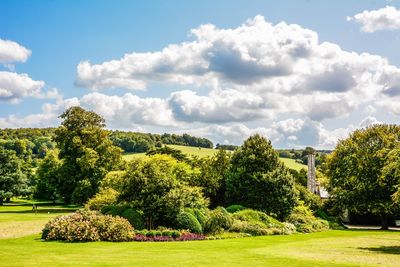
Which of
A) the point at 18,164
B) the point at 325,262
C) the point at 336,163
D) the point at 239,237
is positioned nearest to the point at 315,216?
the point at 336,163

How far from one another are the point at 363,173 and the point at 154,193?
86.8 ft

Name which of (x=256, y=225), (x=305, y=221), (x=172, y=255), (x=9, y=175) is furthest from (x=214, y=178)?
(x=9, y=175)

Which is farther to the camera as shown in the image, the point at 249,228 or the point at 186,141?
the point at 186,141

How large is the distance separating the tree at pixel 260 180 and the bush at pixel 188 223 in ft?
46.3

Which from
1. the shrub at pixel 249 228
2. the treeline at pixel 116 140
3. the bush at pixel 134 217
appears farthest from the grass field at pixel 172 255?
the treeline at pixel 116 140

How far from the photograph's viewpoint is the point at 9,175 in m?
78.4

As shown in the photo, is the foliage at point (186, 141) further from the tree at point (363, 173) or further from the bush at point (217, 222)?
the bush at point (217, 222)

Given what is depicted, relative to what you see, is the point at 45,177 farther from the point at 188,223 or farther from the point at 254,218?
the point at 188,223

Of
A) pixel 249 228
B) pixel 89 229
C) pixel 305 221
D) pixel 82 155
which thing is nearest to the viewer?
pixel 89 229

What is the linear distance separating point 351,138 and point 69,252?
39.0 metres

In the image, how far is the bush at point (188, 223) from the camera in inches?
1251

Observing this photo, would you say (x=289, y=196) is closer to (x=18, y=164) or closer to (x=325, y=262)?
(x=325, y=262)

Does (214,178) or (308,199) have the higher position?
(214,178)

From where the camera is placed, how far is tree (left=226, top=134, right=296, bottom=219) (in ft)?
146
